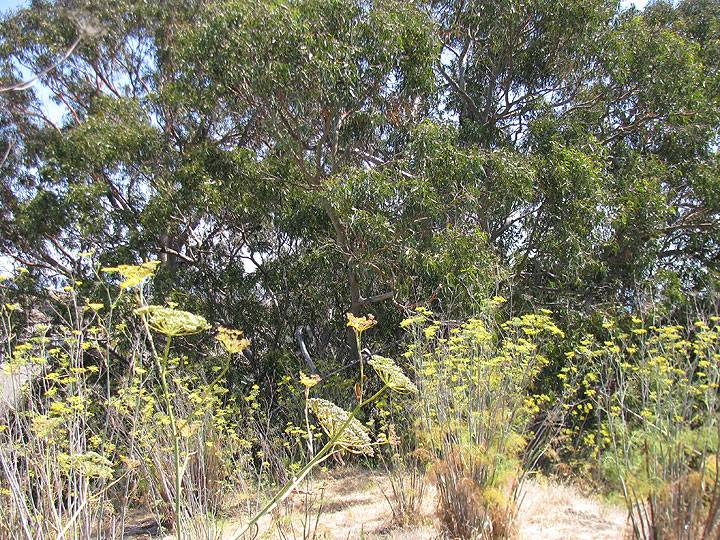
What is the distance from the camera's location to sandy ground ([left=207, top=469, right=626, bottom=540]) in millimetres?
4301

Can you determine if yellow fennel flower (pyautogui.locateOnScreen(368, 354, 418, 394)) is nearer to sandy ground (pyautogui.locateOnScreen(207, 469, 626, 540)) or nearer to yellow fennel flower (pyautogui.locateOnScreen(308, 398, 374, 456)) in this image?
yellow fennel flower (pyautogui.locateOnScreen(308, 398, 374, 456))

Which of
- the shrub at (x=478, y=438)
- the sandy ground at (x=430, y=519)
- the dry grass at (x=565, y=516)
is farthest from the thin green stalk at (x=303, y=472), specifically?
the dry grass at (x=565, y=516)

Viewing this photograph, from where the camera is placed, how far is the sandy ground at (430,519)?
4301 mm

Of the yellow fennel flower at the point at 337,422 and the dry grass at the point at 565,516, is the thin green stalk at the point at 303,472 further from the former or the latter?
the dry grass at the point at 565,516

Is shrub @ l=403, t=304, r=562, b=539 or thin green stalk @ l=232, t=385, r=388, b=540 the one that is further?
shrub @ l=403, t=304, r=562, b=539

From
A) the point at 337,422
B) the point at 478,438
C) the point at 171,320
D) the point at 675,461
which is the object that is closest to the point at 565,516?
the point at 478,438

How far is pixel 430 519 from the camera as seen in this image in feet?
15.7

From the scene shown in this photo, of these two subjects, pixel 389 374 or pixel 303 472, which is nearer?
pixel 303 472

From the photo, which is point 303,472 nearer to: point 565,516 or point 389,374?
point 389,374

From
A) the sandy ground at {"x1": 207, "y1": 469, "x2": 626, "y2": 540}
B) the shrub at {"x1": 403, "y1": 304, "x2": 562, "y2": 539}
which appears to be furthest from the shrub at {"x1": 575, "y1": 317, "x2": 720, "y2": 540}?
the shrub at {"x1": 403, "y1": 304, "x2": 562, "y2": 539}

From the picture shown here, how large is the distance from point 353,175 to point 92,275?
438 cm

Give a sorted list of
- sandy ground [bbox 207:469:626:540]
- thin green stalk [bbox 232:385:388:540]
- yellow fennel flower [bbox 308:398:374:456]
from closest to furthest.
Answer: thin green stalk [bbox 232:385:388:540] → yellow fennel flower [bbox 308:398:374:456] → sandy ground [bbox 207:469:626:540]

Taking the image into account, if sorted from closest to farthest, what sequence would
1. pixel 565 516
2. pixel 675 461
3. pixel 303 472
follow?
pixel 303 472, pixel 675 461, pixel 565 516

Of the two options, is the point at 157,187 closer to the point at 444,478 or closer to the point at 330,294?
the point at 330,294
